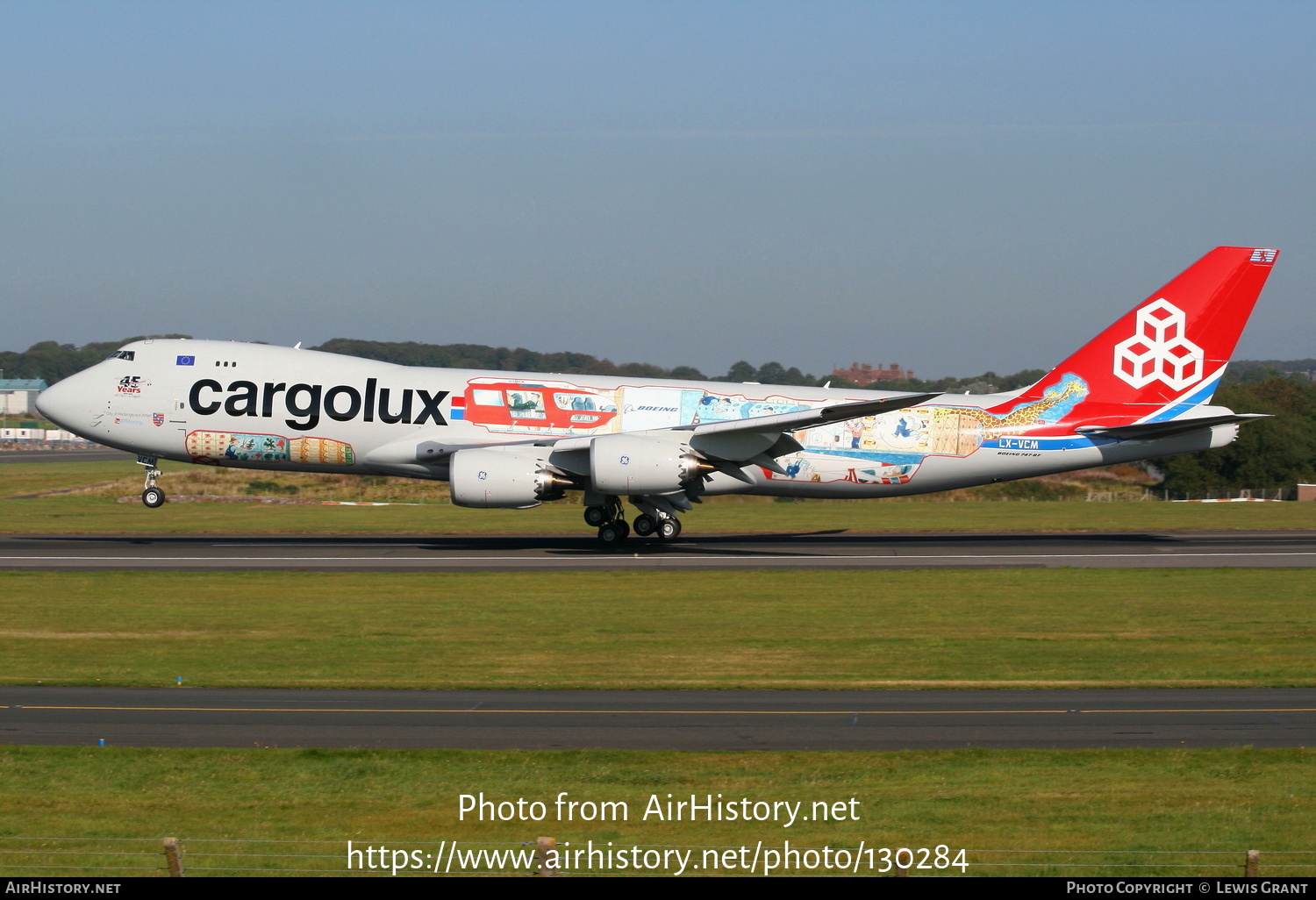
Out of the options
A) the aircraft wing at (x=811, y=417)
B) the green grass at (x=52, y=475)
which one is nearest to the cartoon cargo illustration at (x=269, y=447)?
the aircraft wing at (x=811, y=417)

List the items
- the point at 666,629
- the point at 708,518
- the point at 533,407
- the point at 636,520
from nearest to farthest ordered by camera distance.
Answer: the point at 666,629, the point at 533,407, the point at 636,520, the point at 708,518

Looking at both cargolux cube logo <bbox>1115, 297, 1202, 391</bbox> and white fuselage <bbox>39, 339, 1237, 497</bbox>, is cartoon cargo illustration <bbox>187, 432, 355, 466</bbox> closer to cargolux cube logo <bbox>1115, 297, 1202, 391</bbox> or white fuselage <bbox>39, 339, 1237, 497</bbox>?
white fuselage <bbox>39, 339, 1237, 497</bbox>

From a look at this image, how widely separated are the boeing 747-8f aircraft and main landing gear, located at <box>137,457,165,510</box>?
85mm

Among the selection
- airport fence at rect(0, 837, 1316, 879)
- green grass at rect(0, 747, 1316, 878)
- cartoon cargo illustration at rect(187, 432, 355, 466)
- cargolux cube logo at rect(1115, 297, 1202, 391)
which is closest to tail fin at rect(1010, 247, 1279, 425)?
cargolux cube logo at rect(1115, 297, 1202, 391)

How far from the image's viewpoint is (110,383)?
37750 mm

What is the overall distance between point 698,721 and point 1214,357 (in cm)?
2862

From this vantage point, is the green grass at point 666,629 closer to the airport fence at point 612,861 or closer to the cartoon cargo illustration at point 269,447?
the cartoon cargo illustration at point 269,447

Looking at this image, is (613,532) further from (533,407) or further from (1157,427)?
(1157,427)

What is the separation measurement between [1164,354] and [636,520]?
685 inches

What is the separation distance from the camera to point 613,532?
3759 cm

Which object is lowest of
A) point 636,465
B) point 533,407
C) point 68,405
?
point 636,465

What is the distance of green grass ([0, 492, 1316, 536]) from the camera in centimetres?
4425

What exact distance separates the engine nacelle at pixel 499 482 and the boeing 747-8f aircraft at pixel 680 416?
36.2 inches

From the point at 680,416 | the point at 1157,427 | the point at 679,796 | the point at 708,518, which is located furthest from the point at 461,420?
the point at 679,796
